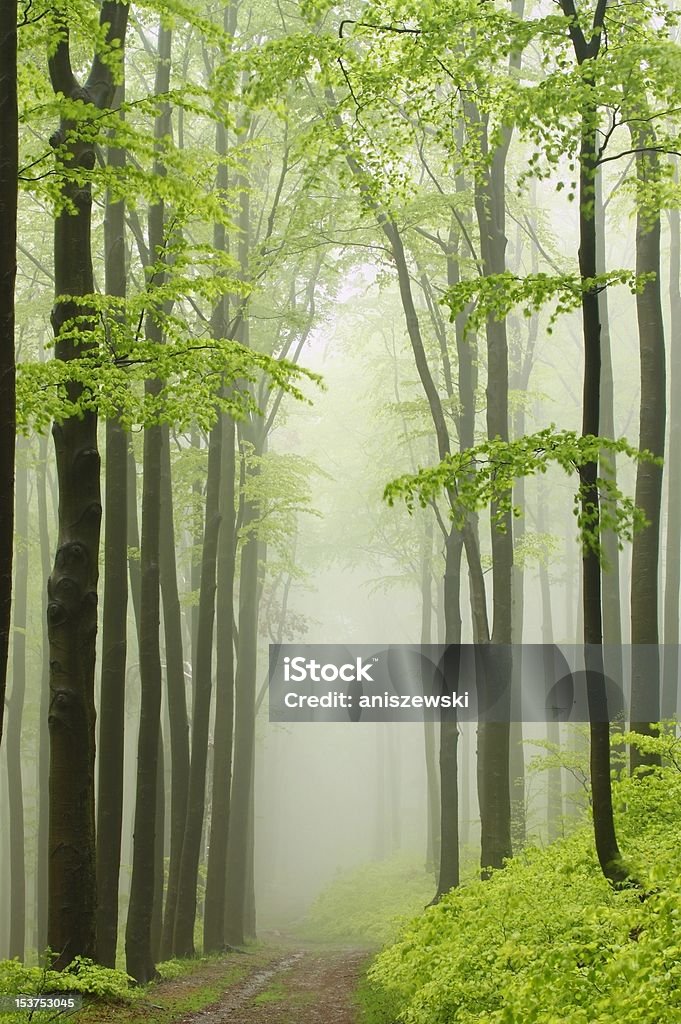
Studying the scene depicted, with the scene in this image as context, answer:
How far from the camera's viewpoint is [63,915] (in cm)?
718

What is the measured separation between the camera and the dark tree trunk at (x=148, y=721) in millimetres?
10750

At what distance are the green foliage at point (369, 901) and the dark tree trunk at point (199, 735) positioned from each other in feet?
18.0

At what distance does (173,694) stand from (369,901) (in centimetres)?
1301

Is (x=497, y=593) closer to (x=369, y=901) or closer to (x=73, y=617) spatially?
(x=73, y=617)

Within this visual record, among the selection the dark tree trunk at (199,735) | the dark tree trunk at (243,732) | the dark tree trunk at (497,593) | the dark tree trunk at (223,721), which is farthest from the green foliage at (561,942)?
the dark tree trunk at (243,732)

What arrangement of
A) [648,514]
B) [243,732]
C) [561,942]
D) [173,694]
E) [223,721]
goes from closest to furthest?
[561,942] < [648,514] < [173,694] < [223,721] < [243,732]

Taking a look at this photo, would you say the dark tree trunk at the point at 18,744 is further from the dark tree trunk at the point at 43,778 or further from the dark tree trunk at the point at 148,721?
the dark tree trunk at the point at 148,721

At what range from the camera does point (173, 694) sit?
1302cm

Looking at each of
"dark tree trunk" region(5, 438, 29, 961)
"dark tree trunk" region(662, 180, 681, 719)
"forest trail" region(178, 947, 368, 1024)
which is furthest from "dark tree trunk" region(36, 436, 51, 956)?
"dark tree trunk" region(662, 180, 681, 719)

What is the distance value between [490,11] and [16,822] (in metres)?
17.8

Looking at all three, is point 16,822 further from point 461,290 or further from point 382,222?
point 461,290

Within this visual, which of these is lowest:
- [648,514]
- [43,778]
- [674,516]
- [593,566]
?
[43,778]

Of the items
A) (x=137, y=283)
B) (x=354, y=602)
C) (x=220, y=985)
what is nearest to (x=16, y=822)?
(x=220, y=985)

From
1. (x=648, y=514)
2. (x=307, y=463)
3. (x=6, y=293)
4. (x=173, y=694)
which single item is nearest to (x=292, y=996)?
(x=173, y=694)
